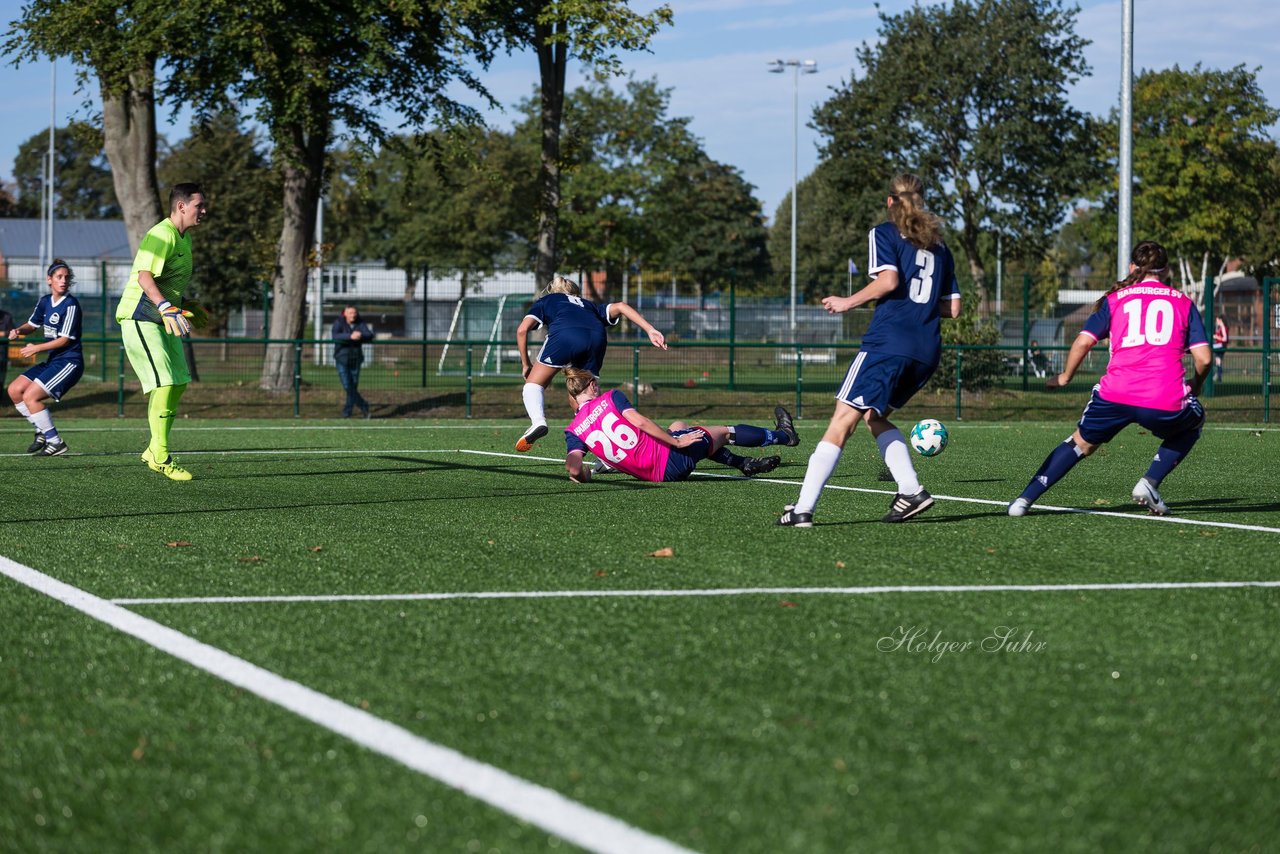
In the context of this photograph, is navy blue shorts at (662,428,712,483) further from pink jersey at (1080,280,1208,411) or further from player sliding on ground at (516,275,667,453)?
pink jersey at (1080,280,1208,411)

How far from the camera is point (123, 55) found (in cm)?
2364

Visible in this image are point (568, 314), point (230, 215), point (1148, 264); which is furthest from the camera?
point (230, 215)

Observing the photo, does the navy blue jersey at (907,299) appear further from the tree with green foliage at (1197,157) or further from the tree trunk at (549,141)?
the tree with green foliage at (1197,157)

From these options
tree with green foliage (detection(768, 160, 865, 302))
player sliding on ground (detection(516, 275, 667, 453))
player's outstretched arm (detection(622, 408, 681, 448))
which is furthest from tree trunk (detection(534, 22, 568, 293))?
player's outstretched arm (detection(622, 408, 681, 448))

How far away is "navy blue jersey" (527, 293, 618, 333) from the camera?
11.1 metres

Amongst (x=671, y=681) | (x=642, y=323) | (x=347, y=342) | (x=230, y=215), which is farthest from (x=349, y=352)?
(x=230, y=215)

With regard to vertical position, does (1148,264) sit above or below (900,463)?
above

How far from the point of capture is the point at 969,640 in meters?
4.50

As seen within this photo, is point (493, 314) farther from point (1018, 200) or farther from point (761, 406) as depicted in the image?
point (1018, 200)

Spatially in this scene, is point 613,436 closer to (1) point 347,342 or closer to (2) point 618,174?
(1) point 347,342

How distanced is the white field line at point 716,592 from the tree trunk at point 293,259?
2115 cm

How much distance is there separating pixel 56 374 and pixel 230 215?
132 feet

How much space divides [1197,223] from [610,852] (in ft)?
165

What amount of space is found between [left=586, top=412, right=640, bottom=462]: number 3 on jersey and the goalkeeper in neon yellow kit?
120 inches
